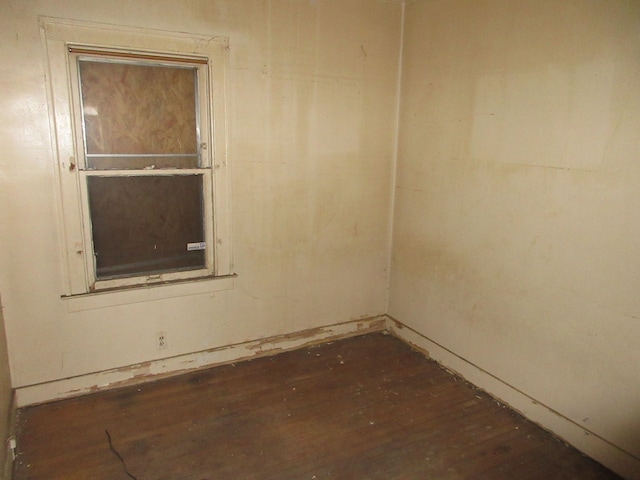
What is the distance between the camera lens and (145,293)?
2693 millimetres

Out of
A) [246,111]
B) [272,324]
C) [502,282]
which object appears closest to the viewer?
[502,282]

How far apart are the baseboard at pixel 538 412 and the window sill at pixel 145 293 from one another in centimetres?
156

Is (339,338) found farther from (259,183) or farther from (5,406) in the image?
(5,406)

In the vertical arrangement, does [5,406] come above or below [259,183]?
below

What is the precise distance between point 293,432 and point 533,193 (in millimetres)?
1863

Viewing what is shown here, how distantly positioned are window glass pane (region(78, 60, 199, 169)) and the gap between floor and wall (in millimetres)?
1308

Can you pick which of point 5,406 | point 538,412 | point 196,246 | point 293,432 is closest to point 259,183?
point 196,246

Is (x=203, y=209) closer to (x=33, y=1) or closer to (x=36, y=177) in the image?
(x=36, y=177)

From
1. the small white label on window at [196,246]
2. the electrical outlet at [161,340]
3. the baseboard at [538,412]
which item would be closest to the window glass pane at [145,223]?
the small white label on window at [196,246]

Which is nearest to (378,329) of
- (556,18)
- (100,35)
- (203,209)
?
(203,209)

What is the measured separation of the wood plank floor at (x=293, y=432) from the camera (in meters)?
2.08

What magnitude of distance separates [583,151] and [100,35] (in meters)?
2.59

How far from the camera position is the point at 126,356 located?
271 centimetres

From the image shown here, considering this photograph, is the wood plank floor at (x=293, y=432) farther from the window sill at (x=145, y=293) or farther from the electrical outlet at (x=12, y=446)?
the window sill at (x=145, y=293)
